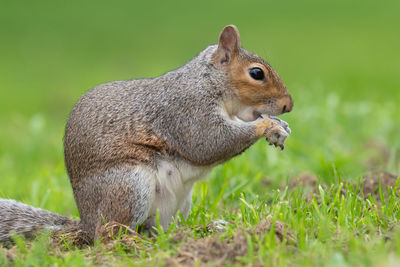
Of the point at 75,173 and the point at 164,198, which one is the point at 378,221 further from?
the point at 75,173

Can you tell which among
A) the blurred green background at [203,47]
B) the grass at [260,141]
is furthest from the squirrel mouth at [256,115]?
the blurred green background at [203,47]

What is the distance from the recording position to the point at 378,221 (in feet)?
11.9

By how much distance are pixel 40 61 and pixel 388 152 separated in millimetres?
11998

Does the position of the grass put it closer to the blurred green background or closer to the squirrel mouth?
the blurred green background

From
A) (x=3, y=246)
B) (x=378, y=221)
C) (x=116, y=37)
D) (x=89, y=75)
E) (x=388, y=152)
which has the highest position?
(x=116, y=37)

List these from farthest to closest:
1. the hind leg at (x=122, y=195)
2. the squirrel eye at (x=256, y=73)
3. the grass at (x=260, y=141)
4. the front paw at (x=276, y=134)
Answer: the squirrel eye at (x=256, y=73), the front paw at (x=276, y=134), the hind leg at (x=122, y=195), the grass at (x=260, y=141)

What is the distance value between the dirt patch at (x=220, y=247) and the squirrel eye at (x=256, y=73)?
1.18 metres

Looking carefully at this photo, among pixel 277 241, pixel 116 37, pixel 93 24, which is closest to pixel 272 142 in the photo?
pixel 277 241

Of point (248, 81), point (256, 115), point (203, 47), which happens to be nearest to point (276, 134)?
point (256, 115)

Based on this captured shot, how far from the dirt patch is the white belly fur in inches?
28.7

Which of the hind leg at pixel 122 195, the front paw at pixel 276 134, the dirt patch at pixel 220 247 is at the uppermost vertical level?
the front paw at pixel 276 134

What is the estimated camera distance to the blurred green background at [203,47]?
19.1ft

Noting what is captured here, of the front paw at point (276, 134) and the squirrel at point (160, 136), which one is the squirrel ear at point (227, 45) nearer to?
the squirrel at point (160, 136)

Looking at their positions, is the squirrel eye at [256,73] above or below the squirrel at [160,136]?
above
